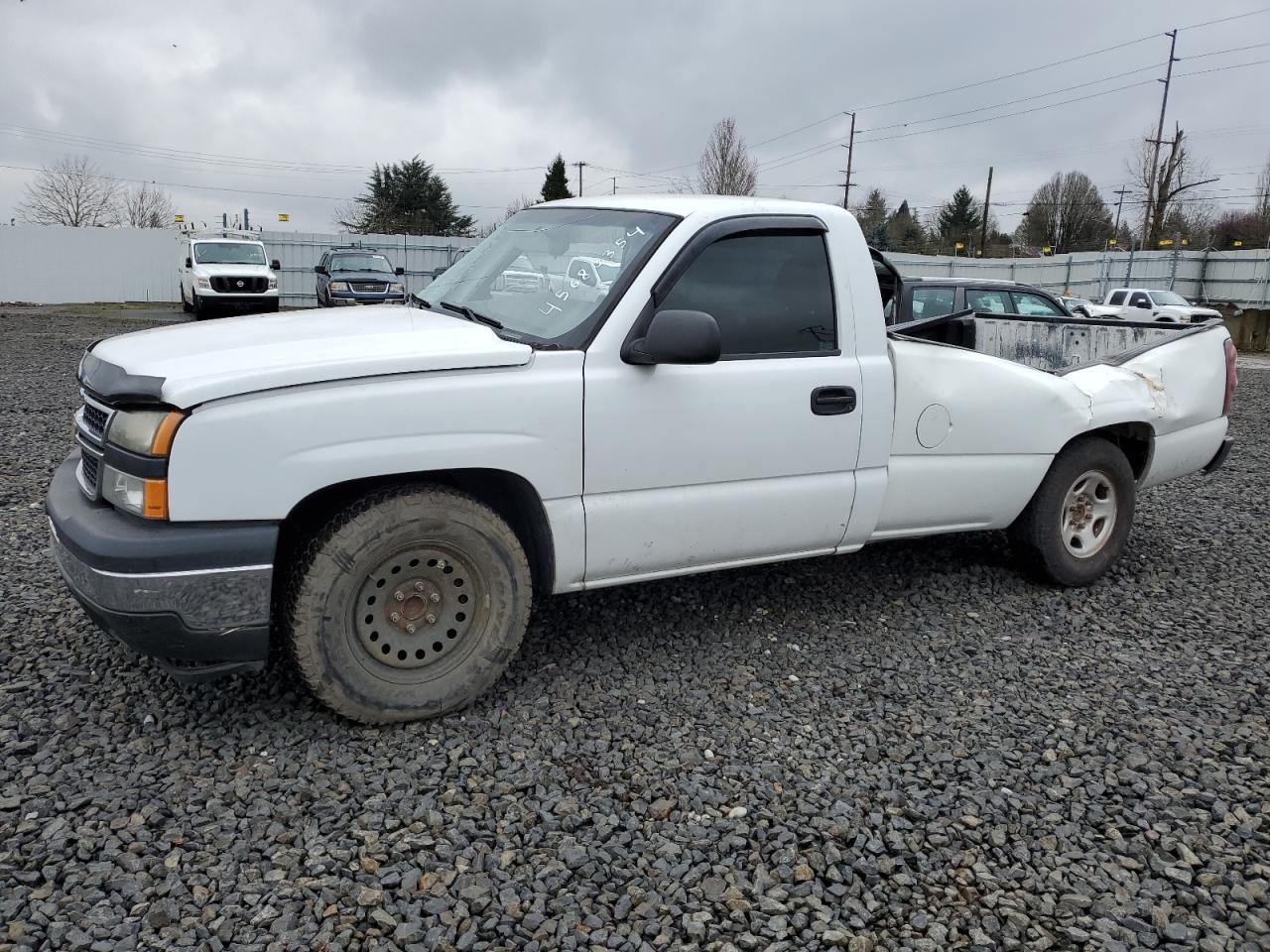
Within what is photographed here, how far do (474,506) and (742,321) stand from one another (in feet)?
4.30

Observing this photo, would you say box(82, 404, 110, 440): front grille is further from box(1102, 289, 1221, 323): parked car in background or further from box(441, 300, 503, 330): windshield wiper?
box(1102, 289, 1221, 323): parked car in background

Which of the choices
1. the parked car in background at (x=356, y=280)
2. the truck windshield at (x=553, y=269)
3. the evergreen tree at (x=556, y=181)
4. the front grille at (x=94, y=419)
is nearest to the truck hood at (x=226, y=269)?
the parked car in background at (x=356, y=280)

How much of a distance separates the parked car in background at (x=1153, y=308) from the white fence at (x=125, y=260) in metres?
20.4

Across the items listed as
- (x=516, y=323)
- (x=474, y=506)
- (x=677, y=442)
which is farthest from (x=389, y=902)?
(x=516, y=323)

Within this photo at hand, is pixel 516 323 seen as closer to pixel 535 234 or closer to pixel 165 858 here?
pixel 535 234

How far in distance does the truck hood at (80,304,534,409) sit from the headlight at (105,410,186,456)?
5 centimetres

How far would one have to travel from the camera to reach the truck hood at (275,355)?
294 cm

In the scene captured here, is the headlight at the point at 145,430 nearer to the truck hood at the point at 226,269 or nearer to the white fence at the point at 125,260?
the truck hood at the point at 226,269

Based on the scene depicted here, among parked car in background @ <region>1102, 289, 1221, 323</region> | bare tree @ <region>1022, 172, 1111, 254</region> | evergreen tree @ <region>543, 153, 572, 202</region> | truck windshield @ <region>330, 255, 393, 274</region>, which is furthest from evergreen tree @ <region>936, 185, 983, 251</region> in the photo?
truck windshield @ <region>330, 255, 393, 274</region>

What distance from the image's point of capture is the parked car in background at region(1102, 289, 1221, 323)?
26.5 meters

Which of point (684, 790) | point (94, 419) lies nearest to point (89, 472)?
point (94, 419)

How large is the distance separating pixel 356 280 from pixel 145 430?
68.9ft

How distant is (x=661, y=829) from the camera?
2871 mm

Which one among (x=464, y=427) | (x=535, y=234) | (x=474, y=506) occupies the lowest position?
(x=474, y=506)
